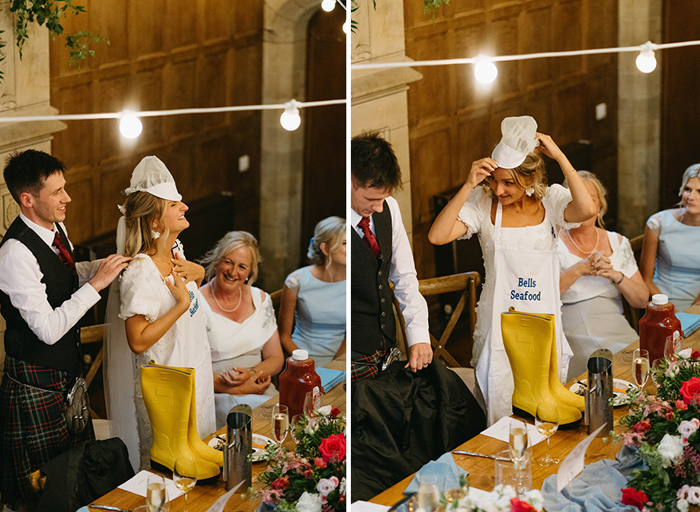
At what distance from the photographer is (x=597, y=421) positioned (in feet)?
9.55

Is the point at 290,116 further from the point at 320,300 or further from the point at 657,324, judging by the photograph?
the point at 657,324

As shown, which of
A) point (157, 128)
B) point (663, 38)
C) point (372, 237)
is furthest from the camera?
point (663, 38)

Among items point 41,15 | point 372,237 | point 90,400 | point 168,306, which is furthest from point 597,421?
point 41,15

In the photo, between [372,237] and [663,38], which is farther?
[663,38]

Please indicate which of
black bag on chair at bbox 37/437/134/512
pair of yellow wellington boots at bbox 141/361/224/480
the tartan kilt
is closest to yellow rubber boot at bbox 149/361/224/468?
pair of yellow wellington boots at bbox 141/361/224/480

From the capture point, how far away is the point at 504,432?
2957 mm

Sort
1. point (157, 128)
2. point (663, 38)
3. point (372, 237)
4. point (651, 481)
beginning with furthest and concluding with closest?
point (663, 38) → point (372, 237) → point (157, 128) → point (651, 481)

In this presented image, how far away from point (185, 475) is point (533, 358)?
126cm

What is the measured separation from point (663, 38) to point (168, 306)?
2173 mm

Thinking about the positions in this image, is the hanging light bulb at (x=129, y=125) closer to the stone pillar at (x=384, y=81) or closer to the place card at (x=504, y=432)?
the stone pillar at (x=384, y=81)

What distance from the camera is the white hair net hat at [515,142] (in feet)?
9.72

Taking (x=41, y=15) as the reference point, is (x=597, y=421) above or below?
below

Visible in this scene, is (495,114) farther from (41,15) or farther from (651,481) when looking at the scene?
(41,15)

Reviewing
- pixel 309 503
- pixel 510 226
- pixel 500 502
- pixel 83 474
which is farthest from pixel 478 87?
pixel 83 474
